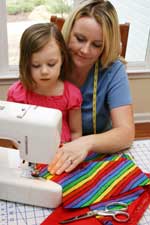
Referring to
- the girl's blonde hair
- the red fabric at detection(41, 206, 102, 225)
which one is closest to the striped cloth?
the red fabric at detection(41, 206, 102, 225)

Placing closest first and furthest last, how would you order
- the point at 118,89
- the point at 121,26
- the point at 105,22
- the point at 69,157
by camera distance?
the point at 69,157
the point at 105,22
the point at 118,89
the point at 121,26

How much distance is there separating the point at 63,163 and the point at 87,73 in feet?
1.46

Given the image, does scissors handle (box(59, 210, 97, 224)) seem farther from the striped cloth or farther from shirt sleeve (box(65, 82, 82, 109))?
shirt sleeve (box(65, 82, 82, 109))

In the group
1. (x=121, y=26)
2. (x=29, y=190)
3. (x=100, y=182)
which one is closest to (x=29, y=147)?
(x=29, y=190)

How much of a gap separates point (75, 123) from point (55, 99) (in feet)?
0.41

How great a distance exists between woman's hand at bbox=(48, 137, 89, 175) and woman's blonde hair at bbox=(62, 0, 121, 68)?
350mm

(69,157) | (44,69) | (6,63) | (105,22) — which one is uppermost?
(105,22)

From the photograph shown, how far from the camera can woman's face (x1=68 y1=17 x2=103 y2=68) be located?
112 cm

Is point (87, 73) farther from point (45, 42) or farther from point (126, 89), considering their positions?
point (45, 42)

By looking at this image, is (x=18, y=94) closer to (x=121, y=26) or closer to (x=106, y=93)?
(x=106, y=93)

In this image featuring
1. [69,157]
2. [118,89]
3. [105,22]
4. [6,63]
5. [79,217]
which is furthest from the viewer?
[6,63]

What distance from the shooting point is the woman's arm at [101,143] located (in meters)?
0.97

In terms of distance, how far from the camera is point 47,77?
42.5 inches

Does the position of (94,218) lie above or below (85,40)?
below
